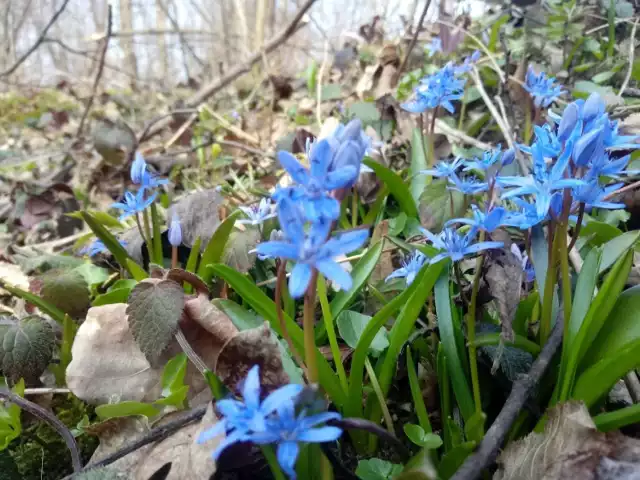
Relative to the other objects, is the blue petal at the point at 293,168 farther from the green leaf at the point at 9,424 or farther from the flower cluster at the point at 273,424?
the green leaf at the point at 9,424

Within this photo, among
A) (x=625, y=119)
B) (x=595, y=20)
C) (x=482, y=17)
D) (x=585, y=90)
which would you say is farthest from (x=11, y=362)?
(x=482, y=17)

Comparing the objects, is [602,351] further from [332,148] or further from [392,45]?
[392,45]

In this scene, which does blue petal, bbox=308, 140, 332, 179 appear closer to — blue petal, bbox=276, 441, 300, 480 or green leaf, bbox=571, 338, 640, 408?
blue petal, bbox=276, 441, 300, 480

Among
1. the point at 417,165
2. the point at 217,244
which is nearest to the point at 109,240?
the point at 217,244

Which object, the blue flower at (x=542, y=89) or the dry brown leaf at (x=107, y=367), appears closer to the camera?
the dry brown leaf at (x=107, y=367)

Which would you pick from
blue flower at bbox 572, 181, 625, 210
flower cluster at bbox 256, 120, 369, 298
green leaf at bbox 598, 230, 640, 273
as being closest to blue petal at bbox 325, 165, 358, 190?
flower cluster at bbox 256, 120, 369, 298

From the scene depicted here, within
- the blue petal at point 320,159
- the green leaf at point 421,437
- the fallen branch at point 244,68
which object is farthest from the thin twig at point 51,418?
the fallen branch at point 244,68
